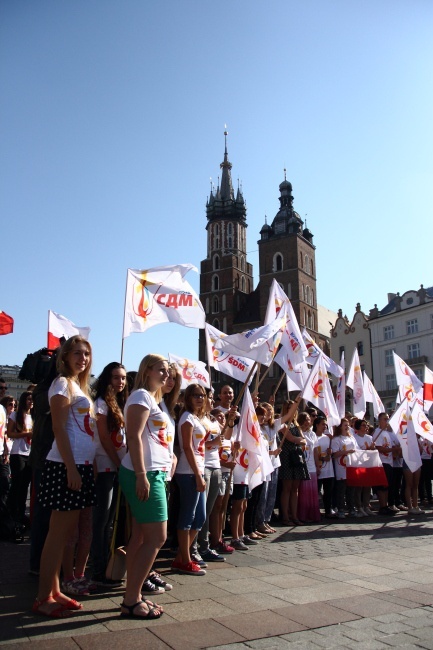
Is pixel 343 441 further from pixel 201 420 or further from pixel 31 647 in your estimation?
pixel 31 647

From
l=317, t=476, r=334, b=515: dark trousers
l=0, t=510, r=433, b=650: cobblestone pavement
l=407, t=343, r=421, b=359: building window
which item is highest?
l=407, t=343, r=421, b=359: building window

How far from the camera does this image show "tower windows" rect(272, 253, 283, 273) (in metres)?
74.6

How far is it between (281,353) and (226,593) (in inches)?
302

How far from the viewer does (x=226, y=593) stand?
189 inches

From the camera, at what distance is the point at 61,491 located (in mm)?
4172

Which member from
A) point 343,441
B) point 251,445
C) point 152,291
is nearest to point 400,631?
point 251,445

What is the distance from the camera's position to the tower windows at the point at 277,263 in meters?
74.6

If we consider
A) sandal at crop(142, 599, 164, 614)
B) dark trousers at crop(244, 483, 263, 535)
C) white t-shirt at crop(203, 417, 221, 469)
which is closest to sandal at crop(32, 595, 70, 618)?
sandal at crop(142, 599, 164, 614)

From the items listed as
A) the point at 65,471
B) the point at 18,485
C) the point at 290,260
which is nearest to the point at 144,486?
the point at 65,471

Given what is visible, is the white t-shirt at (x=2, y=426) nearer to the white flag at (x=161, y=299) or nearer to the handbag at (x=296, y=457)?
the white flag at (x=161, y=299)

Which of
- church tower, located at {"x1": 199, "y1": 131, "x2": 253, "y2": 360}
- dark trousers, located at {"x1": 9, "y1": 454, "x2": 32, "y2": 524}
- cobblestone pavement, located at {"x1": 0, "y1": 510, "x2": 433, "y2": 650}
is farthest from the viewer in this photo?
church tower, located at {"x1": 199, "y1": 131, "x2": 253, "y2": 360}

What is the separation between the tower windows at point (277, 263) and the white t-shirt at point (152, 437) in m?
71.1

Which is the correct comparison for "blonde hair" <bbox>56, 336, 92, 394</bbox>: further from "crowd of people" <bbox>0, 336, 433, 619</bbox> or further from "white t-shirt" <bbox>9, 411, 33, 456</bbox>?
"white t-shirt" <bbox>9, 411, 33, 456</bbox>

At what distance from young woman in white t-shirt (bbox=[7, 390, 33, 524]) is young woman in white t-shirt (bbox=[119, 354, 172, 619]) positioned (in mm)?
4522
